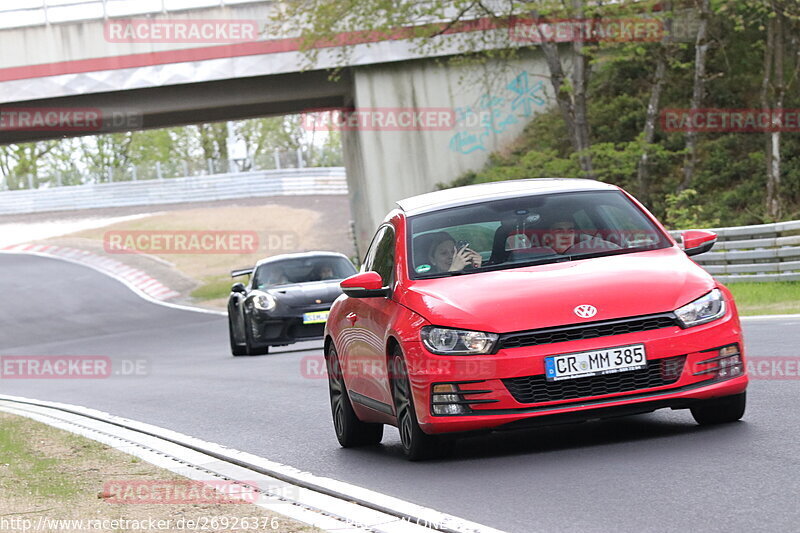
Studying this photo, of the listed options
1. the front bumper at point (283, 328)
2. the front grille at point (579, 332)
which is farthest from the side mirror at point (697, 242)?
the front bumper at point (283, 328)

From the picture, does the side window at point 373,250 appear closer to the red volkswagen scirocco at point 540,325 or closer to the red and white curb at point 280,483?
the red volkswagen scirocco at point 540,325

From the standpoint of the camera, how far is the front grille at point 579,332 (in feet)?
24.7

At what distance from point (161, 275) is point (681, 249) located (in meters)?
43.2

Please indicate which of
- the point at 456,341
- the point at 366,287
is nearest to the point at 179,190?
the point at 366,287

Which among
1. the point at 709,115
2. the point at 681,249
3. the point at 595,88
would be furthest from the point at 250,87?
the point at 681,249

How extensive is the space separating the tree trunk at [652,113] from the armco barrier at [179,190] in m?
43.4

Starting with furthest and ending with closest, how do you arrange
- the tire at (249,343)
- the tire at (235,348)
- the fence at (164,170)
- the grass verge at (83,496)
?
1. the fence at (164,170)
2. the tire at (235,348)
3. the tire at (249,343)
4. the grass verge at (83,496)

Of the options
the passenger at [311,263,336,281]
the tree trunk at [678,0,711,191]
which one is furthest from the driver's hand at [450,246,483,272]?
the tree trunk at [678,0,711,191]

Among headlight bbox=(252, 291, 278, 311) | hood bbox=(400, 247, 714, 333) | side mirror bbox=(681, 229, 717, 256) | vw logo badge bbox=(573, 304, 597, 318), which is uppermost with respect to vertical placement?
side mirror bbox=(681, 229, 717, 256)

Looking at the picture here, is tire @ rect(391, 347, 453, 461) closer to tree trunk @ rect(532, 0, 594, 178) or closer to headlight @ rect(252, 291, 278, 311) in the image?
headlight @ rect(252, 291, 278, 311)

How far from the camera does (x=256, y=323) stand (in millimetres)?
20766

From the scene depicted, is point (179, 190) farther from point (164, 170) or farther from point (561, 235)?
point (561, 235)

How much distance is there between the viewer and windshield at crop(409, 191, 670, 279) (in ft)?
28.0

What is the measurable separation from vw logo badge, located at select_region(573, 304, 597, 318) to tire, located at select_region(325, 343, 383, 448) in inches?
92.4
